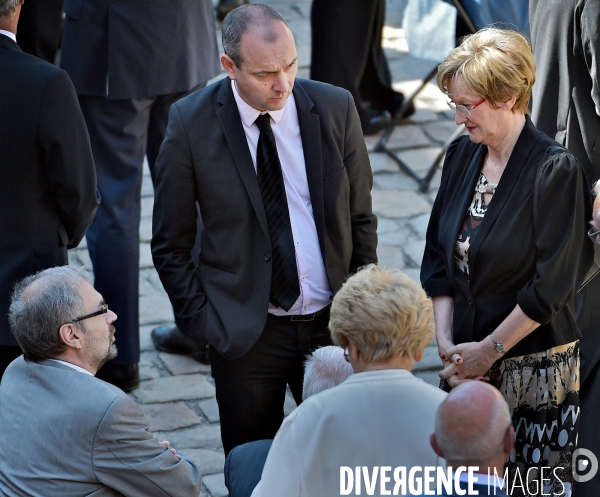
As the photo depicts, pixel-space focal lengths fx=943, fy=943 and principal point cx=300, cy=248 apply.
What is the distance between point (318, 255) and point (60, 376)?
1007 mm

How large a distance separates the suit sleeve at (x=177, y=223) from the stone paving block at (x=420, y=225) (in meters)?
2.83

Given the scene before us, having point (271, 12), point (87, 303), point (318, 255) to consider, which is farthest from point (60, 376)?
point (271, 12)

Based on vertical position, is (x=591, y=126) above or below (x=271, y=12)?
below

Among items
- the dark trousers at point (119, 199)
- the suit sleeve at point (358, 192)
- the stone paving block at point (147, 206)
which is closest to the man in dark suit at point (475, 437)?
the suit sleeve at point (358, 192)

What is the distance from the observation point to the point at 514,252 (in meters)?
3.21

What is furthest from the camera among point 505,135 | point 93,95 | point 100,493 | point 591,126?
point 93,95

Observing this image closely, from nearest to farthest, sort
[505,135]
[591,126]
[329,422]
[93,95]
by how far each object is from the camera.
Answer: [329,422]
[505,135]
[591,126]
[93,95]

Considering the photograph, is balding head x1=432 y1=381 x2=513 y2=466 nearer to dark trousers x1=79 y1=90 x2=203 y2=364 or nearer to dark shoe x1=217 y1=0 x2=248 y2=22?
dark trousers x1=79 y1=90 x2=203 y2=364

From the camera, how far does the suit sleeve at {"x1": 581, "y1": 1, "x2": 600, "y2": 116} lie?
153 inches

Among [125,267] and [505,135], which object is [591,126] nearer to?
[505,135]

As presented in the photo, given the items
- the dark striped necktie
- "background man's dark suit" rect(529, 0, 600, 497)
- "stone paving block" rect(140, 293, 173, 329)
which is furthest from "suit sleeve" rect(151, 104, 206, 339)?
"stone paving block" rect(140, 293, 173, 329)

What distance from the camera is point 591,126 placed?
4094 millimetres

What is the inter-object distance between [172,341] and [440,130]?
10.3ft

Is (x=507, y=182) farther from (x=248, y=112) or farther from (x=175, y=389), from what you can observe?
(x=175, y=389)
